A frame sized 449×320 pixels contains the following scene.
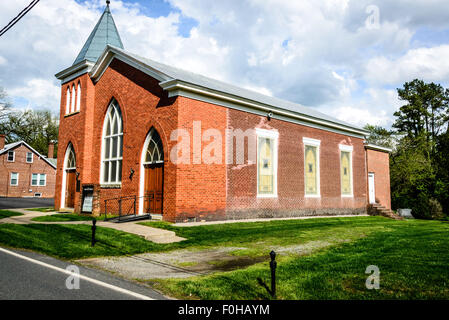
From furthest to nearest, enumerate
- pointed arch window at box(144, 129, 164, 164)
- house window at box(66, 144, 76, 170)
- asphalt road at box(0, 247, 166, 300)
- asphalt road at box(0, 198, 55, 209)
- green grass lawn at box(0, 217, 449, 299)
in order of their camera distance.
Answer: asphalt road at box(0, 198, 55, 209) < house window at box(66, 144, 76, 170) < pointed arch window at box(144, 129, 164, 164) < green grass lawn at box(0, 217, 449, 299) < asphalt road at box(0, 247, 166, 300)

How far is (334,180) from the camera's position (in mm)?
23547

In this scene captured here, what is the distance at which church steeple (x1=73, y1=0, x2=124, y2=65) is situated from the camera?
20562mm

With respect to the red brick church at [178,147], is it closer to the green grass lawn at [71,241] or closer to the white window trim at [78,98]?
the white window trim at [78,98]

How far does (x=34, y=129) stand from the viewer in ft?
197

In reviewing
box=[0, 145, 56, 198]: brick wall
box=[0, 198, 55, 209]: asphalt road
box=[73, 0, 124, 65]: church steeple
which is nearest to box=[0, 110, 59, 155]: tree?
box=[0, 145, 56, 198]: brick wall

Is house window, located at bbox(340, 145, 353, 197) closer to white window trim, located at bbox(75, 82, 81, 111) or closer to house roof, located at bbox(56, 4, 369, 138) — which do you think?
house roof, located at bbox(56, 4, 369, 138)

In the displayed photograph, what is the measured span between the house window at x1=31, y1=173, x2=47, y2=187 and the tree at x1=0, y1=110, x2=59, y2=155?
1092 centimetres

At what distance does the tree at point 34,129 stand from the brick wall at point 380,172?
5166 cm

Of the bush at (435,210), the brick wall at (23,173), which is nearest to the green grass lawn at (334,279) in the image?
the bush at (435,210)

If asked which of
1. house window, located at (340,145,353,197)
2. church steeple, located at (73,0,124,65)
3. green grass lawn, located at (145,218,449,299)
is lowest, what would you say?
green grass lawn, located at (145,218,449,299)

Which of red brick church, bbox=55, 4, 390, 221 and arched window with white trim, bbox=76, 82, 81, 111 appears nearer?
red brick church, bbox=55, 4, 390, 221

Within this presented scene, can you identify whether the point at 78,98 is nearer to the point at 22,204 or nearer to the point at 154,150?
the point at 154,150

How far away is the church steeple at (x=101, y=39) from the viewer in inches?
810
